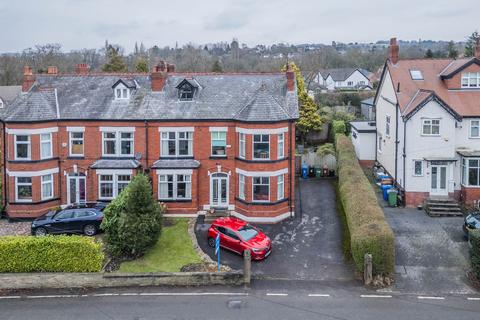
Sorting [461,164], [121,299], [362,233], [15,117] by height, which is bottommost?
[121,299]

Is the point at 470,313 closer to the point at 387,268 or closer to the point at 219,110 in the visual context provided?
the point at 387,268

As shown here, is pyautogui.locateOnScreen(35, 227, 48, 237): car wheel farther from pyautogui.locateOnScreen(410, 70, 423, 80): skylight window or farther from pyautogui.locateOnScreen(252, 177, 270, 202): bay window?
pyautogui.locateOnScreen(410, 70, 423, 80): skylight window

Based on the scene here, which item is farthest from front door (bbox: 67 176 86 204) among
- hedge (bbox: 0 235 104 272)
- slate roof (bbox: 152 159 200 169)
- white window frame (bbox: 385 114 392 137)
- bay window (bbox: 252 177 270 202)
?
white window frame (bbox: 385 114 392 137)

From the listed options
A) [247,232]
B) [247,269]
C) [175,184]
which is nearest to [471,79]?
[247,232]

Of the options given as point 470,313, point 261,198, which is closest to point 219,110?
point 261,198

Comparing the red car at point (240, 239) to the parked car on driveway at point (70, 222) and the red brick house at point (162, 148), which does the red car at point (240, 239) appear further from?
the parked car on driveway at point (70, 222)

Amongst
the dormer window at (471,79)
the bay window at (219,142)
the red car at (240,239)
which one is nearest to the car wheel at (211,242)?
the red car at (240,239)

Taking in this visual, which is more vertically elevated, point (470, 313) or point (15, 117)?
point (15, 117)
